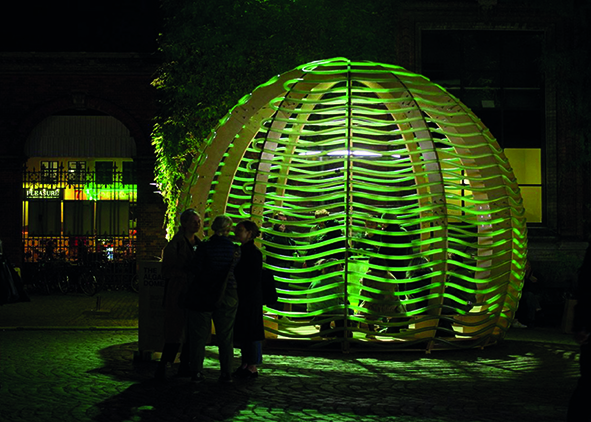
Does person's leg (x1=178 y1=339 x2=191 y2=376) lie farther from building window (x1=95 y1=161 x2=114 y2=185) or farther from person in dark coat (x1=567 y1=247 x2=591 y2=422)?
building window (x1=95 y1=161 x2=114 y2=185)

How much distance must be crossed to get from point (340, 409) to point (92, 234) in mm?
20475

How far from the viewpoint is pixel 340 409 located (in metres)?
8.18

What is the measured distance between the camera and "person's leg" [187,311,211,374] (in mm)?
9586

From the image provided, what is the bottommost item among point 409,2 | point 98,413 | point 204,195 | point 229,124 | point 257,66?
point 98,413

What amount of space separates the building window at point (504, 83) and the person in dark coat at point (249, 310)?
12.4 metres

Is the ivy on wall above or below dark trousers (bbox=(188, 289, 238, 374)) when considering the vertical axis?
above

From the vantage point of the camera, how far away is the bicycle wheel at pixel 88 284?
77.0 feet

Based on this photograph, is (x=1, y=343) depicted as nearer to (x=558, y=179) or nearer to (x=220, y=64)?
(x=220, y=64)

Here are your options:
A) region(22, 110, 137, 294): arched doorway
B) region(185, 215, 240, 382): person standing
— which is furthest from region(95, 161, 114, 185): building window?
region(185, 215, 240, 382): person standing

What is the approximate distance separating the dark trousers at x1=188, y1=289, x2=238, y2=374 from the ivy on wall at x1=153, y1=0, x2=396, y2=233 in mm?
9441

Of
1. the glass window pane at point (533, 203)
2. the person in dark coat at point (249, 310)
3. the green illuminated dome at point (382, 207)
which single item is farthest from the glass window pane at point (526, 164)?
the person in dark coat at point (249, 310)

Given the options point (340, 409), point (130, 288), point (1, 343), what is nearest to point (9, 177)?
point (130, 288)

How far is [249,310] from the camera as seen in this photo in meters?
9.94

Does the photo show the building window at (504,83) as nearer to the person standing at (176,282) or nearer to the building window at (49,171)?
the building window at (49,171)
